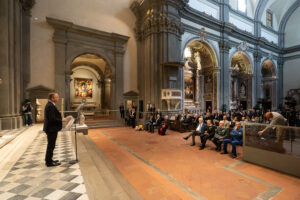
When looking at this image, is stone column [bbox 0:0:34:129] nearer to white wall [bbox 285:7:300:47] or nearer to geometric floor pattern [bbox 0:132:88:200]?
geometric floor pattern [bbox 0:132:88:200]

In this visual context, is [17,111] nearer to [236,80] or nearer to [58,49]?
[58,49]

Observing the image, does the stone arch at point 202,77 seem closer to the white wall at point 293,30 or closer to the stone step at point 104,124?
the stone step at point 104,124

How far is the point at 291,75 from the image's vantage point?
21.3m

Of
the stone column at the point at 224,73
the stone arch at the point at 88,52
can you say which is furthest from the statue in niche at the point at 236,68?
the stone arch at the point at 88,52

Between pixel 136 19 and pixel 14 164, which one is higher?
pixel 136 19

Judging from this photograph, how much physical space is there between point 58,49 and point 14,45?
278 centimetres

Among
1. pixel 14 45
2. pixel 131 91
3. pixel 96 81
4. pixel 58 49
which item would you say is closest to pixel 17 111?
pixel 14 45

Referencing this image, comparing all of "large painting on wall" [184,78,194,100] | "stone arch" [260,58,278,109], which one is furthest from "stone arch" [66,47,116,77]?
"stone arch" [260,58,278,109]

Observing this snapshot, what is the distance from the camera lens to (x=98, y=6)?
37.6ft

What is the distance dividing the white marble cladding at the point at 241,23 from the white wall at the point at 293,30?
784cm

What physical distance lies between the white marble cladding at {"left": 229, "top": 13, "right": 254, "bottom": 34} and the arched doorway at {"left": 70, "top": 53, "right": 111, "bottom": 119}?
14782 mm

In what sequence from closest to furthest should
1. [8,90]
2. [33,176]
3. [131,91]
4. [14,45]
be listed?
[33,176]
[8,90]
[14,45]
[131,91]

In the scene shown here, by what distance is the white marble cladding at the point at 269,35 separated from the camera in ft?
65.6

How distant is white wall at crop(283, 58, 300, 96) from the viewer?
20.8 m
